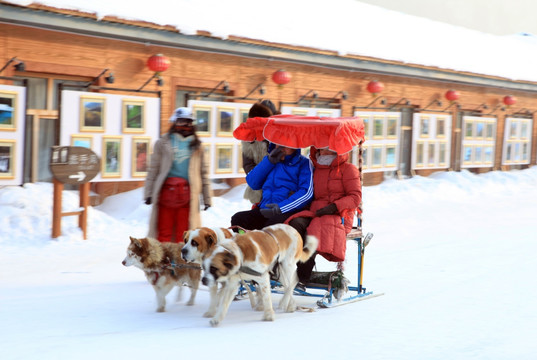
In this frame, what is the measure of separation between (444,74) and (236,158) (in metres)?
8.05

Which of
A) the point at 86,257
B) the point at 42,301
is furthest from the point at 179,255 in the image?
the point at 86,257

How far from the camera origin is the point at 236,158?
14.7 meters

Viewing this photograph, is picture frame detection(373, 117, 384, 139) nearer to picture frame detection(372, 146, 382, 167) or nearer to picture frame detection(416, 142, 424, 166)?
picture frame detection(372, 146, 382, 167)

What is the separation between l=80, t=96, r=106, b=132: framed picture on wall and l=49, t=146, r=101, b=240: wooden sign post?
144cm

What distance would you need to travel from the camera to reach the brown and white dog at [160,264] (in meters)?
6.67

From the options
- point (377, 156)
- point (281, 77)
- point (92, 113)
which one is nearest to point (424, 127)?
point (377, 156)

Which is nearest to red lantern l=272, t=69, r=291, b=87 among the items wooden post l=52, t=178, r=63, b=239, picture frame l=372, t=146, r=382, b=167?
picture frame l=372, t=146, r=382, b=167

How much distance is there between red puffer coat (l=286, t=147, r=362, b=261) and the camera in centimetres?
698

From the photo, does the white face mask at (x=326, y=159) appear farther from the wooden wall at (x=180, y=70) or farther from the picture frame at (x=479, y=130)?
the picture frame at (x=479, y=130)

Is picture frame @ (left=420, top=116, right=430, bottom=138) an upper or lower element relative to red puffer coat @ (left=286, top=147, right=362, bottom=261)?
upper

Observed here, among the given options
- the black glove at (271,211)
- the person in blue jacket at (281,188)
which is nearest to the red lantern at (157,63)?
the person in blue jacket at (281,188)

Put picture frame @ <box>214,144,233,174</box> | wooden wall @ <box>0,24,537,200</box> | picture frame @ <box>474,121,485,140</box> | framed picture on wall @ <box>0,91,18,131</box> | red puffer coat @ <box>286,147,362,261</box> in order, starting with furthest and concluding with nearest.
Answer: picture frame @ <box>474,121,485,140</box>
picture frame @ <box>214,144,233,174</box>
wooden wall @ <box>0,24,537,200</box>
framed picture on wall @ <box>0,91,18,131</box>
red puffer coat @ <box>286,147,362,261</box>

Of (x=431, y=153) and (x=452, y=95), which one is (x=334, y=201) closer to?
(x=431, y=153)

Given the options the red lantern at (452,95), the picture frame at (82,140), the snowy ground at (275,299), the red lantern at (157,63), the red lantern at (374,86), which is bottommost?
the snowy ground at (275,299)
